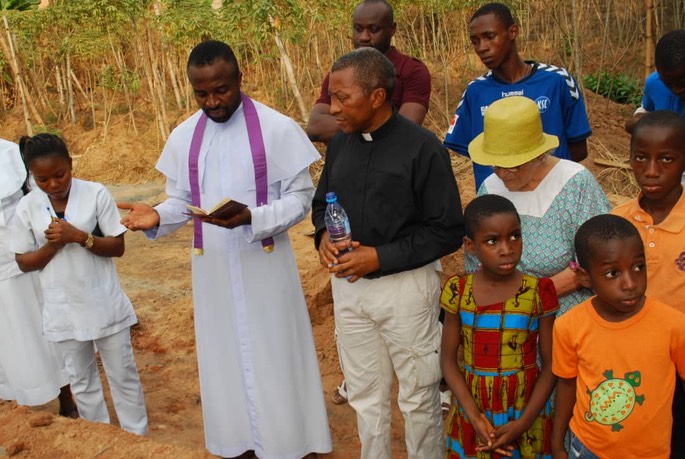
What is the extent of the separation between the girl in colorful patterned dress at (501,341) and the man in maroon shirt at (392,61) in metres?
1.41

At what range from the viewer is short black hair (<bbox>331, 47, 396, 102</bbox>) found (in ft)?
9.48

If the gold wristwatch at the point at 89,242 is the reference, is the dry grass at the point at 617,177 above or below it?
below

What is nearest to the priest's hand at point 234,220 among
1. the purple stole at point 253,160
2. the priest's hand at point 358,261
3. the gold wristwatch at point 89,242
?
the purple stole at point 253,160

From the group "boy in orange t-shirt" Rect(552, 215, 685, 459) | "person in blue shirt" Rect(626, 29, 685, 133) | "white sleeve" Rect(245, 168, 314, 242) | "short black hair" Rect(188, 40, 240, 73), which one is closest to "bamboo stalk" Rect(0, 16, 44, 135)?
"short black hair" Rect(188, 40, 240, 73)

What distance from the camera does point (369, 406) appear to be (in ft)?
10.7

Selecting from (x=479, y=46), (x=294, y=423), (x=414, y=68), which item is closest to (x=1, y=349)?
(x=294, y=423)

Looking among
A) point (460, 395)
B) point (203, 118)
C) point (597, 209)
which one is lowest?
point (460, 395)

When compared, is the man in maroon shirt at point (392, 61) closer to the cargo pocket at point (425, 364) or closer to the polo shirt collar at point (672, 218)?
the cargo pocket at point (425, 364)

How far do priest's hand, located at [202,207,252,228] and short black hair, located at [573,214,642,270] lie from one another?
153cm

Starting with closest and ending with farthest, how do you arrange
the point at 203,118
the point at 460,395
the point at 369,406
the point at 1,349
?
the point at 460,395
the point at 369,406
the point at 203,118
the point at 1,349

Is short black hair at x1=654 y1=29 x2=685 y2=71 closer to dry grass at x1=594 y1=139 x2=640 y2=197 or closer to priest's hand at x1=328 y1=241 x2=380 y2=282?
priest's hand at x1=328 y1=241 x2=380 y2=282

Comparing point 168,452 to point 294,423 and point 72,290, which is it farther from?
point 72,290

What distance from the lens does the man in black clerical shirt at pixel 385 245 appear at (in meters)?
2.93

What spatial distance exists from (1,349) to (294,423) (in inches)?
87.5
